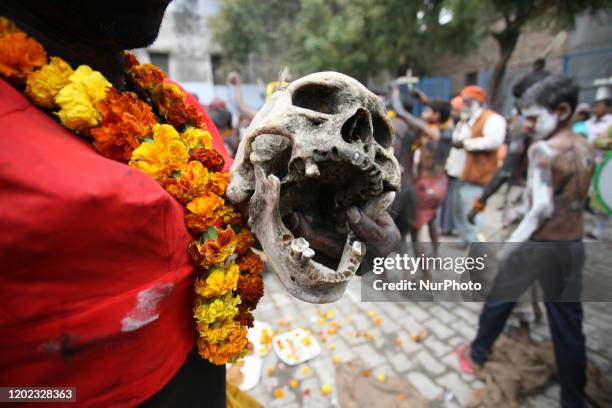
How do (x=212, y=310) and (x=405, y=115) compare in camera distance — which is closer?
(x=212, y=310)

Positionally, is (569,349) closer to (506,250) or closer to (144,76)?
(506,250)

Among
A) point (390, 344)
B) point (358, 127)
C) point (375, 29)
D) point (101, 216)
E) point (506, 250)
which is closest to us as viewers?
point (101, 216)

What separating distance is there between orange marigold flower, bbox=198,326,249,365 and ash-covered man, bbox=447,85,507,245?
497cm

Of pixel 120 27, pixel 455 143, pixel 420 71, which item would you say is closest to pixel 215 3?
pixel 420 71

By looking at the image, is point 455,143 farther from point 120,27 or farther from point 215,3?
point 215,3

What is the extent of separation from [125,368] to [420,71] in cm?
1876

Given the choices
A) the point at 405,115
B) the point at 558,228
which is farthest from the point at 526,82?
the point at 558,228

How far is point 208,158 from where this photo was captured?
1439mm

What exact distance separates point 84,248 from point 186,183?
0.41 m

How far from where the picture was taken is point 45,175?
86 cm

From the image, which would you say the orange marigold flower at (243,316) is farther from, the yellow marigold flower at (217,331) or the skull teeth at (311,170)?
the skull teeth at (311,170)

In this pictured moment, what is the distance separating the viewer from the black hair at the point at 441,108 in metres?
5.45

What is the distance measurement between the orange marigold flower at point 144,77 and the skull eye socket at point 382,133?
3.27ft

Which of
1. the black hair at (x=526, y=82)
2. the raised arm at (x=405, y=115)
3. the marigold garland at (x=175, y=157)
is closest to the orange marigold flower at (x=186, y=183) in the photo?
the marigold garland at (x=175, y=157)
